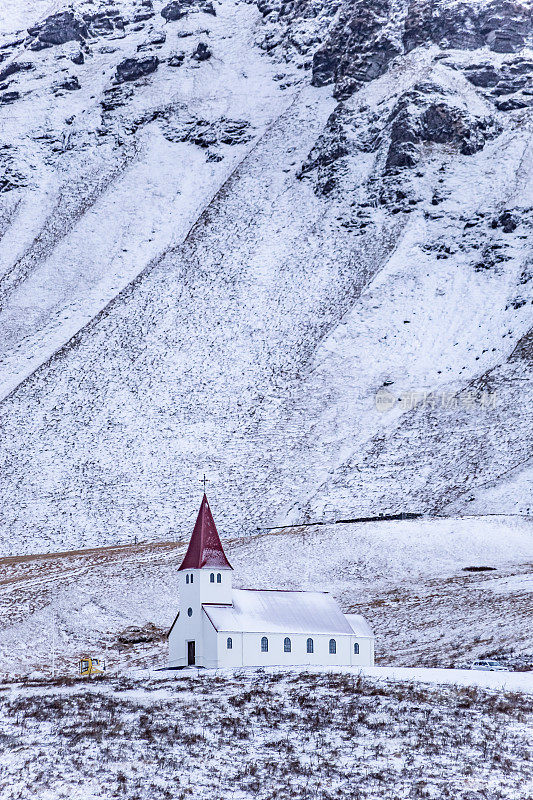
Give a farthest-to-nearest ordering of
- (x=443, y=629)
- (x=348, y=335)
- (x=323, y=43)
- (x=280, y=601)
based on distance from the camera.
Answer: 1. (x=323, y=43)
2. (x=348, y=335)
3. (x=443, y=629)
4. (x=280, y=601)

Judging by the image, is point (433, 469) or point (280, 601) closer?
point (280, 601)

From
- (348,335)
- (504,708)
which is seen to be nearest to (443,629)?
(504,708)

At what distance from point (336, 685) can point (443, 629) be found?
677 inches

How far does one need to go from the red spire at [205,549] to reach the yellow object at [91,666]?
488 cm

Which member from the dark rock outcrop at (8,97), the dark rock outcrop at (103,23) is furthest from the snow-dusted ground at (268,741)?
the dark rock outcrop at (103,23)

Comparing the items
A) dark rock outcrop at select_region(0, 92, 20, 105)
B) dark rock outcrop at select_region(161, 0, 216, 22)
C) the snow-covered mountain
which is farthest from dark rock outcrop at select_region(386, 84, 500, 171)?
dark rock outcrop at select_region(0, 92, 20, 105)

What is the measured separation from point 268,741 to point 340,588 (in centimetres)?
3324

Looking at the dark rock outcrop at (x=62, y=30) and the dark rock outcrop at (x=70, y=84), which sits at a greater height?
the dark rock outcrop at (x=62, y=30)

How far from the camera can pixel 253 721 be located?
2817cm

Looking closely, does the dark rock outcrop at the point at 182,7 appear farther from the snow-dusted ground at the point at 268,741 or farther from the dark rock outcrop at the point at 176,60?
the snow-dusted ground at the point at 268,741

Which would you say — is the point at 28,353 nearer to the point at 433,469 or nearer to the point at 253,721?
the point at 433,469

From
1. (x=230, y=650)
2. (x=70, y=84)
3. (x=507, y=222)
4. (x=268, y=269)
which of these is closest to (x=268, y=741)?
(x=230, y=650)

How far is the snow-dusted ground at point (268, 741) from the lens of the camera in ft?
75.3

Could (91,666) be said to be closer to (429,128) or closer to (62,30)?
(429,128)
